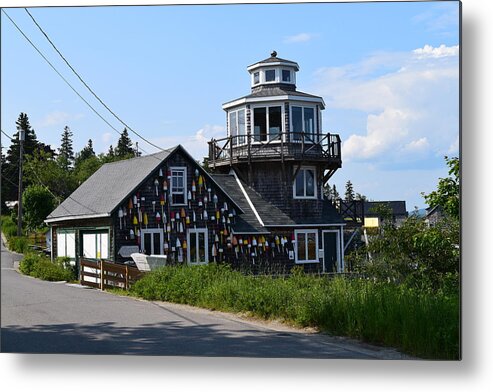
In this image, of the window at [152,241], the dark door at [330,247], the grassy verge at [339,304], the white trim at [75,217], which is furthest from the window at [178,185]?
the dark door at [330,247]

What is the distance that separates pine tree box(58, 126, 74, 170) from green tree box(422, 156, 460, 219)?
592cm

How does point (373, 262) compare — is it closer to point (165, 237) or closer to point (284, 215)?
point (165, 237)

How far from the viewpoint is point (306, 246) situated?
2081cm

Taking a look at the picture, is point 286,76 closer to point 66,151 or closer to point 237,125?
point 237,125

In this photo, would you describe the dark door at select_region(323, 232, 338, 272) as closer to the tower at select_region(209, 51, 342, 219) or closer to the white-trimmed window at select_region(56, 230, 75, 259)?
the tower at select_region(209, 51, 342, 219)

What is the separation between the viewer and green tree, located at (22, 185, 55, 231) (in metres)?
13.6

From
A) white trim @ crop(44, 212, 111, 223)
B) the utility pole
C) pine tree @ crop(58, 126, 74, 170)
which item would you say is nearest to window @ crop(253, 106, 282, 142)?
white trim @ crop(44, 212, 111, 223)

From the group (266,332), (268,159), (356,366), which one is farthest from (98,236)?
(356,366)

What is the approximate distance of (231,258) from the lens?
60.5 ft

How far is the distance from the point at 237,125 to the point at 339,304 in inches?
470

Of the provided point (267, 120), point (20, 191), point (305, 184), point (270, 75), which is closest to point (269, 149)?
Answer: point (267, 120)

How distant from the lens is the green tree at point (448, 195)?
10594 millimetres

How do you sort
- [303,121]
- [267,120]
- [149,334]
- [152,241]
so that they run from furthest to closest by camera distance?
1. [267,120]
2. [303,121]
3. [152,241]
4. [149,334]

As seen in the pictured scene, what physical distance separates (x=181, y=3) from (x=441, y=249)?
18.2 feet
